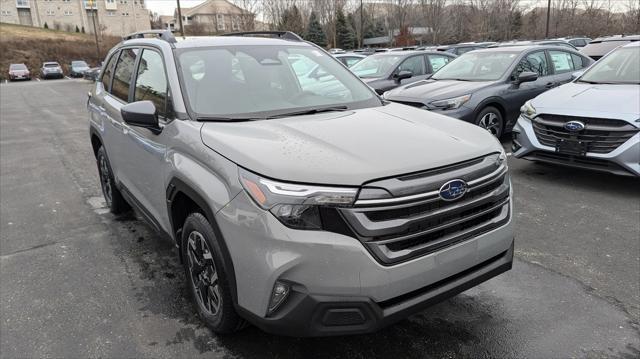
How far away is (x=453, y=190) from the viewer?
93.4 inches

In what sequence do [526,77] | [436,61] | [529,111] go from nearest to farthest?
[529,111] → [526,77] → [436,61]

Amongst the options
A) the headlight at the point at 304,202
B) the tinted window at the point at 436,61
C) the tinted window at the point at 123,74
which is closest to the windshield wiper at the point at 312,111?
the headlight at the point at 304,202

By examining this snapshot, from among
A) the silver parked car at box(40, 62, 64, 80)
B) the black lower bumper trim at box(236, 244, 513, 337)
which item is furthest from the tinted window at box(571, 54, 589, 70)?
the silver parked car at box(40, 62, 64, 80)

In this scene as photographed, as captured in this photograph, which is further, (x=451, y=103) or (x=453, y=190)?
(x=451, y=103)

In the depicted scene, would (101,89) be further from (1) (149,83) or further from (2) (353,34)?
(2) (353,34)

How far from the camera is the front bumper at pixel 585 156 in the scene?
5066 mm

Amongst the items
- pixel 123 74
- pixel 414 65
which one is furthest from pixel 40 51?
pixel 123 74

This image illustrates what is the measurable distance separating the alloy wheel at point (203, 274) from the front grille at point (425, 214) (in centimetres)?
96

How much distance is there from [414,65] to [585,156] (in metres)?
5.98

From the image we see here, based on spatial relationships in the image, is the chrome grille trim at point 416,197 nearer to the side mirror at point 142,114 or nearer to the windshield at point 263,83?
the windshield at point 263,83

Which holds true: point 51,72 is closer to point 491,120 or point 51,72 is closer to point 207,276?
Answer: point 491,120

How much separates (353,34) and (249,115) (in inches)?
2168

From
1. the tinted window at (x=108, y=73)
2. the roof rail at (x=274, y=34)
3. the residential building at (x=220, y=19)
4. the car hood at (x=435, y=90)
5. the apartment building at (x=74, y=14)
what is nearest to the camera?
the roof rail at (x=274, y=34)

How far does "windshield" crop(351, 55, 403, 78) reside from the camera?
1057cm
